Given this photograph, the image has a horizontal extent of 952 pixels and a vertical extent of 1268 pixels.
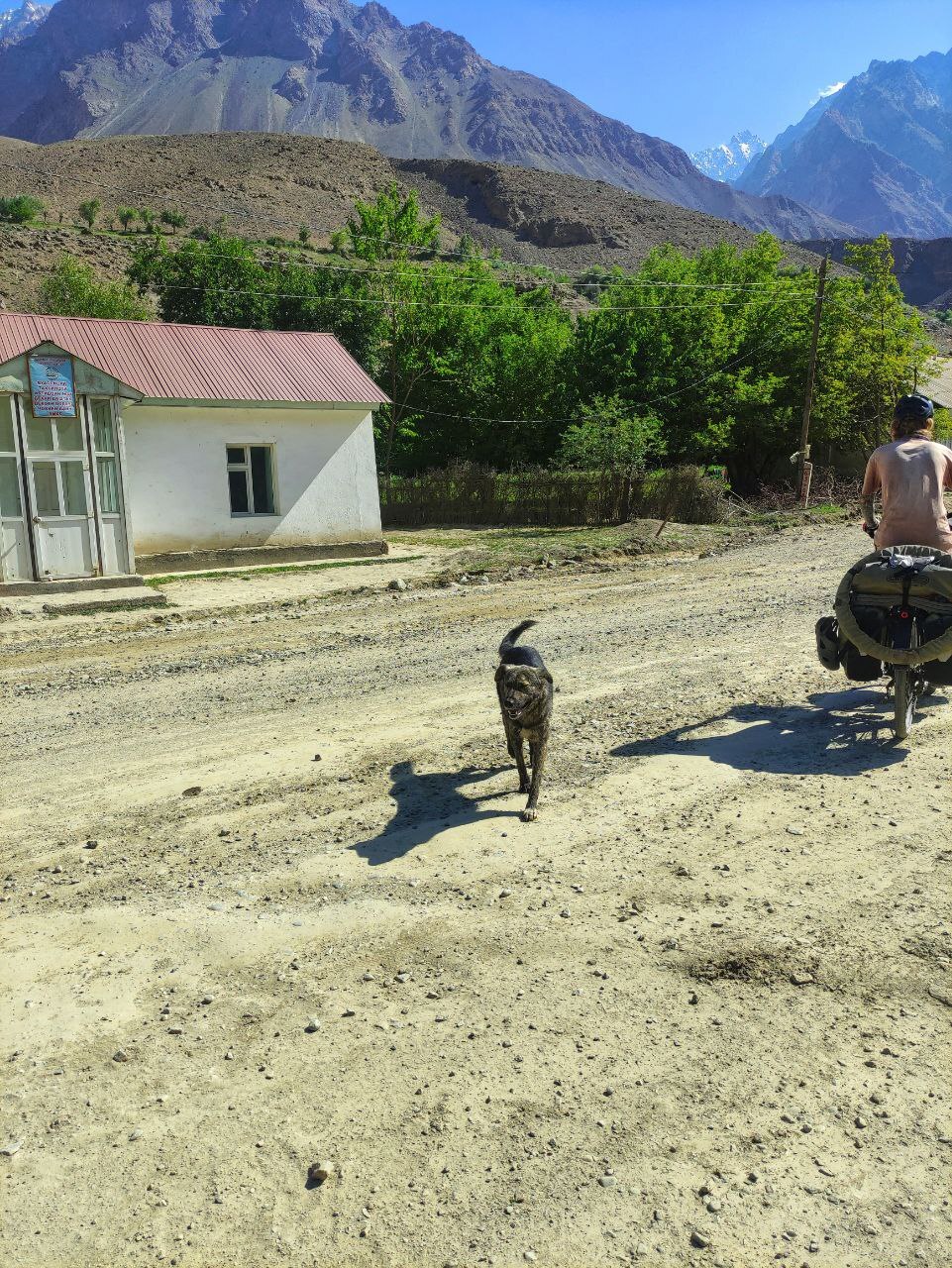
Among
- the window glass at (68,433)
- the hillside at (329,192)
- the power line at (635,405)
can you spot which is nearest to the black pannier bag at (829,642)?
the window glass at (68,433)

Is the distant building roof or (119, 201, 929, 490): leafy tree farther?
the distant building roof

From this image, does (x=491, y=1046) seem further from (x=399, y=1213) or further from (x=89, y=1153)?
(x=89, y=1153)

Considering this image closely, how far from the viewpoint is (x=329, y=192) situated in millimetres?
114000

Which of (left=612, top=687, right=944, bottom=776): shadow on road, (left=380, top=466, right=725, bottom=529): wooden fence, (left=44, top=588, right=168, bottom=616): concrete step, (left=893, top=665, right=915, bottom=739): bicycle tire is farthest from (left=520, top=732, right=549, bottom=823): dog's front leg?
(left=380, top=466, right=725, bottom=529): wooden fence

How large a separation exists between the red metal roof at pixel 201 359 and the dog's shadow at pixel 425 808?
13.6 metres

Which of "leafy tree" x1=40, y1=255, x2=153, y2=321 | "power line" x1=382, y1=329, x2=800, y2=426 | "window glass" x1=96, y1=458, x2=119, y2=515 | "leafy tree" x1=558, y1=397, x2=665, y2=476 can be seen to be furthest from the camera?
"leafy tree" x1=40, y1=255, x2=153, y2=321

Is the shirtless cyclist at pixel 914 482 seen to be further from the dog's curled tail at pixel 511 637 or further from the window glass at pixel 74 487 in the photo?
the window glass at pixel 74 487

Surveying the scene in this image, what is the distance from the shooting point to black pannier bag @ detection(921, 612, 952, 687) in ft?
18.8

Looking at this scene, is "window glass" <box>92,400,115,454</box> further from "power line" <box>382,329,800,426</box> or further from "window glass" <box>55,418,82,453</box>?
"power line" <box>382,329,800,426</box>

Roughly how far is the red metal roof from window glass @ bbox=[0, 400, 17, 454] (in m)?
2.39

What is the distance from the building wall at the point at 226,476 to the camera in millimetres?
17484

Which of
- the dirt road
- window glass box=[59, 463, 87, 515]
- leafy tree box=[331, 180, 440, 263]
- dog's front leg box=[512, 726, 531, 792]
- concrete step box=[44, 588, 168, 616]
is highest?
leafy tree box=[331, 180, 440, 263]

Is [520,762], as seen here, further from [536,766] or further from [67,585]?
[67,585]

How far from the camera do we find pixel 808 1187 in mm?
2557
